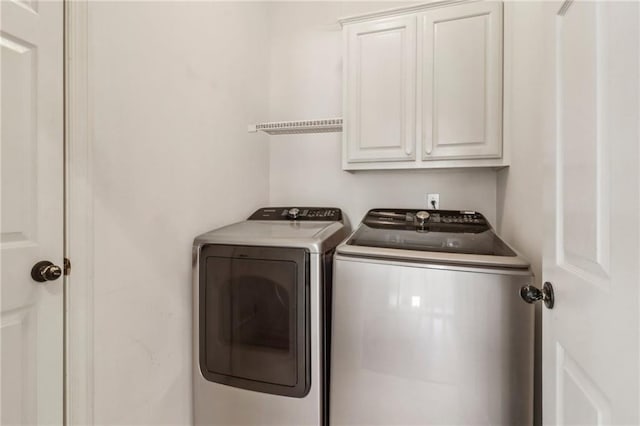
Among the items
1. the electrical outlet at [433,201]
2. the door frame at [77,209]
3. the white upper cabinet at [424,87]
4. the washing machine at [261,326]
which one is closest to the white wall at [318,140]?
the electrical outlet at [433,201]

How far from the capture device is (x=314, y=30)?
2207 millimetres

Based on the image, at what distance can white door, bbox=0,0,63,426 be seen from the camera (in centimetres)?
86

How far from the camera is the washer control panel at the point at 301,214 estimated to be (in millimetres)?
1955

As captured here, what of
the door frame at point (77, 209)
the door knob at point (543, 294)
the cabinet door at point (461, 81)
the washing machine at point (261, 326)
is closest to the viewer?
the door knob at point (543, 294)

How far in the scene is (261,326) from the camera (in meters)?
1.39

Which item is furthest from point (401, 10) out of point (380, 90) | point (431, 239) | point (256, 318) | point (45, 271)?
point (45, 271)

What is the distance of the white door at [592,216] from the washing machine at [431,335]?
0.17 meters

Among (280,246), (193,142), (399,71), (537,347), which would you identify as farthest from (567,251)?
(193,142)

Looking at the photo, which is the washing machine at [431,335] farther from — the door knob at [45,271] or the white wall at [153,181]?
the door knob at [45,271]

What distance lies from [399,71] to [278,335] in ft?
5.01

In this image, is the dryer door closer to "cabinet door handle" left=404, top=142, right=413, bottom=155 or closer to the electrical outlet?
"cabinet door handle" left=404, top=142, right=413, bottom=155

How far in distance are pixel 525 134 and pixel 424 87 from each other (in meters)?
0.57

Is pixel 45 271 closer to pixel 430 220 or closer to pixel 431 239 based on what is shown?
pixel 431 239

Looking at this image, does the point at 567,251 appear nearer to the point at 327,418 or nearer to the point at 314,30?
the point at 327,418
